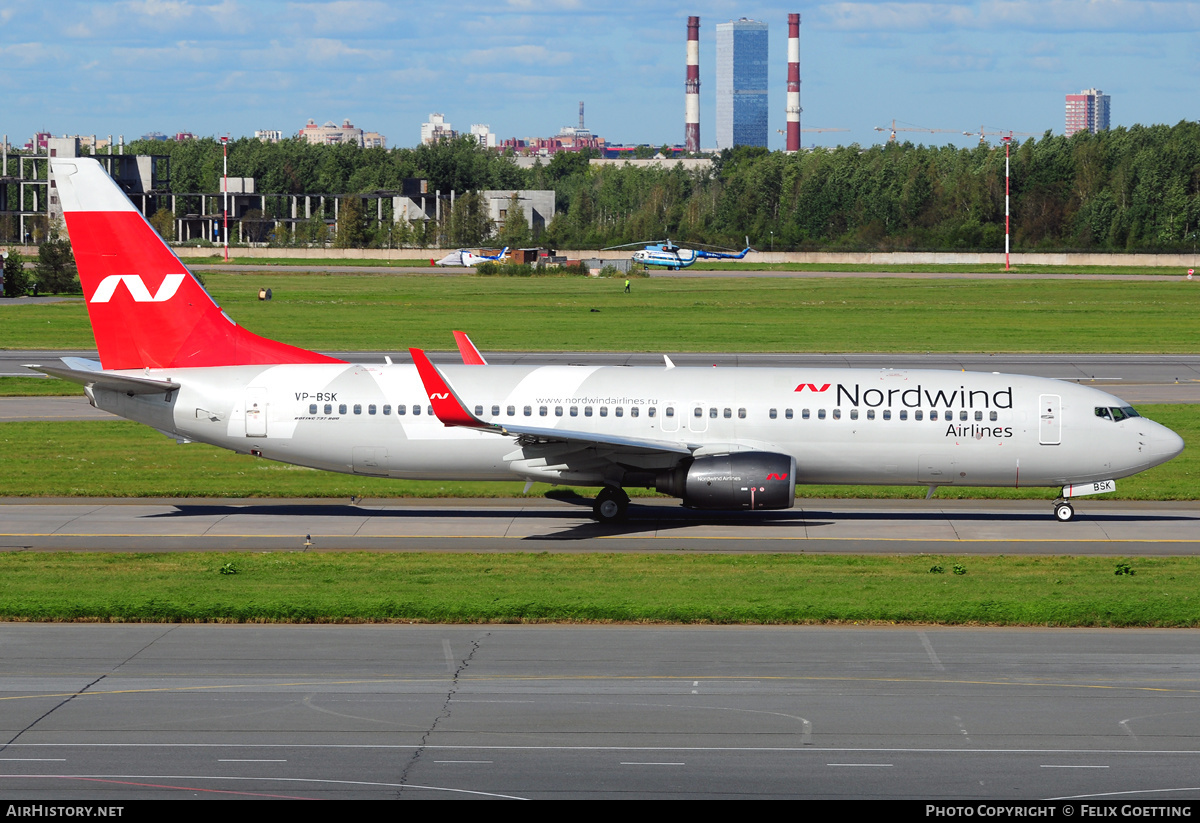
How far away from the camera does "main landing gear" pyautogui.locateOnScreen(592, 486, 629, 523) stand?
109ft

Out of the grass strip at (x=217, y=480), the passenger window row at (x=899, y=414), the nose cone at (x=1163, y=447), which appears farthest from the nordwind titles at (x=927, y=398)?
the grass strip at (x=217, y=480)

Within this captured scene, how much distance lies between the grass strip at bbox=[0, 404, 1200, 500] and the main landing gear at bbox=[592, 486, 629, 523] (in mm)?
4723

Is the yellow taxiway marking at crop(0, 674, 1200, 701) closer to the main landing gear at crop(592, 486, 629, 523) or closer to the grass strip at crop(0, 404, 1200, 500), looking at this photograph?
the main landing gear at crop(592, 486, 629, 523)

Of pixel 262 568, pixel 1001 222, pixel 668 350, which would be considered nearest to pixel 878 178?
pixel 1001 222

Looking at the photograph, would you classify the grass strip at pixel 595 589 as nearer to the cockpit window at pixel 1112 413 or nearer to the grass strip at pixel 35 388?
the cockpit window at pixel 1112 413

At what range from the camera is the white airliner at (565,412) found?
32.8m

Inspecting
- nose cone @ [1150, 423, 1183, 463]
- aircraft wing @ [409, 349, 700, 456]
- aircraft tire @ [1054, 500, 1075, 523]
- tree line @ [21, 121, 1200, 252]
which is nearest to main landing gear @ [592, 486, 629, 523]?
aircraft wing @ [409, 349, 700, 456]

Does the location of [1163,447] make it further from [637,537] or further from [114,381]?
[114,381]

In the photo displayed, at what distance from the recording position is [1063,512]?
110ft

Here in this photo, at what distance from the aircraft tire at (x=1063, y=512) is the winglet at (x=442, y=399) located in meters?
15.4

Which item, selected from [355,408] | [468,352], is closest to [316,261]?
[468,352]

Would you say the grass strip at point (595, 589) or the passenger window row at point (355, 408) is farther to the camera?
the passenger window row at point (355, 408)

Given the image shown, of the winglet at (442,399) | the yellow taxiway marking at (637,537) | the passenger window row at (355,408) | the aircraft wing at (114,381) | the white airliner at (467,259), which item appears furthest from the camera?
the white airliner at (467,259)

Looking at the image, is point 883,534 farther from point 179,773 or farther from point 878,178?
point 878,178
